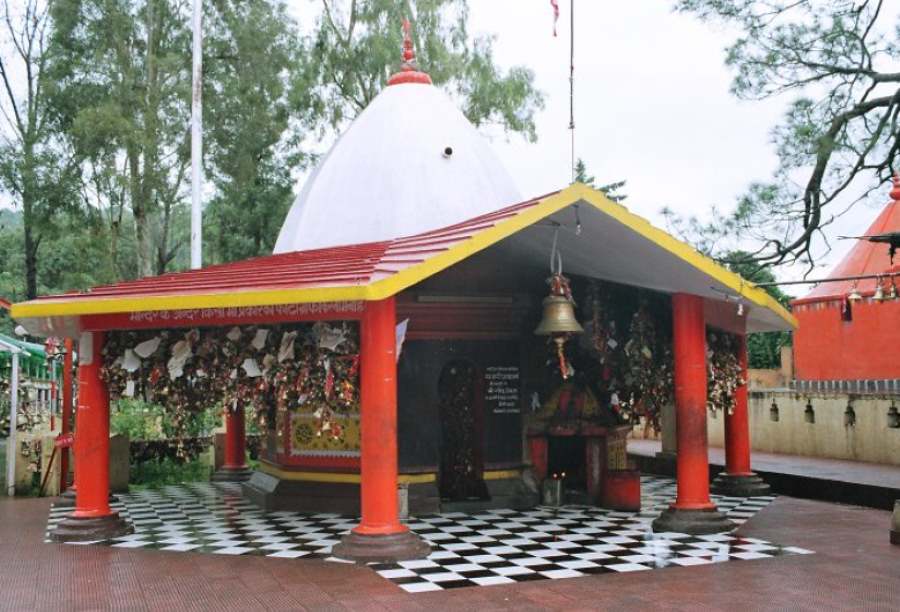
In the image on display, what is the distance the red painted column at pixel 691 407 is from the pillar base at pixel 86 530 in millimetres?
6374

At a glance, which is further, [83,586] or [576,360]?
[576,360]

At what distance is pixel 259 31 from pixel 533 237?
63.8 feet

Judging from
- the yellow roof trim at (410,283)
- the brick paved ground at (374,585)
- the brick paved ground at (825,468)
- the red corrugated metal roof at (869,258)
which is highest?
the red corrugated metal roof at (869,258)

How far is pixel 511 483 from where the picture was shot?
40.5 feet

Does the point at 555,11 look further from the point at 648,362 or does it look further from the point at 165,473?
the point at 165,473

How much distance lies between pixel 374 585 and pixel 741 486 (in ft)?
24.7

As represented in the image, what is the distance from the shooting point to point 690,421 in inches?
404

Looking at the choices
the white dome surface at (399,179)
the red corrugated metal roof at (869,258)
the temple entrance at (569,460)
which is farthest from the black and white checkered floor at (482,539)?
the red corrugated metal roof at (869,258)

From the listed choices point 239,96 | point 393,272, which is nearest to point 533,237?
point 393,272

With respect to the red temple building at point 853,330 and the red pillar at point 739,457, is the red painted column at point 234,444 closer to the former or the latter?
the red pillar at point 739,457

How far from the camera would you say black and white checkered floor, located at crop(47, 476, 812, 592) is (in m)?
8.35

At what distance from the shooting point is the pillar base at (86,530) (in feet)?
32.9

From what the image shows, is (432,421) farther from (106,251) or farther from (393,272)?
(106,251)

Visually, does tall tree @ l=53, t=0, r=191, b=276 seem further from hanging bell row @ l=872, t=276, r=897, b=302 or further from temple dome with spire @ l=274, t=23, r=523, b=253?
hanging bell row @ l=872, t=276, r=897, b=302
